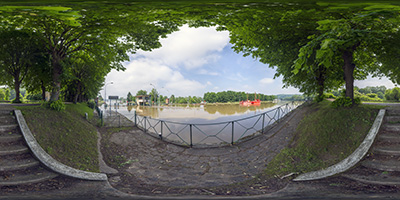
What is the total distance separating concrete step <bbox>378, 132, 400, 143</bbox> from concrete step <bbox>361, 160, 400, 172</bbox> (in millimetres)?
965

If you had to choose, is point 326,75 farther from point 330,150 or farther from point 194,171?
point 194,171

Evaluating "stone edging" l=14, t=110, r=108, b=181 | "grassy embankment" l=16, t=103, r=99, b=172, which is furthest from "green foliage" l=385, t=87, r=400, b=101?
"grassy embankment" l=16, t=103, r=99, b=172

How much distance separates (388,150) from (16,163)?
801 cm

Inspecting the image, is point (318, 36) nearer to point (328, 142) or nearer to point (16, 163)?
point (328, 142)

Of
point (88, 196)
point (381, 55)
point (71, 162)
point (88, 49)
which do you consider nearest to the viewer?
point (88, 196)

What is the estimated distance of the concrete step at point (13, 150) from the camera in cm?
340

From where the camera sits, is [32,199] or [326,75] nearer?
[32,199]

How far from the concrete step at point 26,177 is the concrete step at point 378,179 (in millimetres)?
5814

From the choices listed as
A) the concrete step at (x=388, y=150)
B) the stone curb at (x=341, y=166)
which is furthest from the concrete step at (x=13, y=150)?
the concrete step at (x=388, y=150)

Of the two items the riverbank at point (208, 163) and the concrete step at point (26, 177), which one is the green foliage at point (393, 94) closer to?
the riverbank at point (208, 163)

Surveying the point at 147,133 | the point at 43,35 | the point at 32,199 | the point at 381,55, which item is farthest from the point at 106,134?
the point at 381,55

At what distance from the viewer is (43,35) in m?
7.93

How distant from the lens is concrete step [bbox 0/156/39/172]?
9.77ft

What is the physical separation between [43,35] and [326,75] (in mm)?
16530
